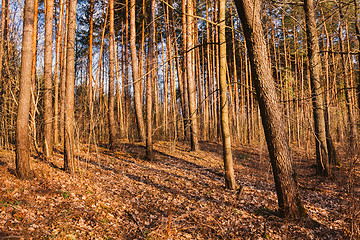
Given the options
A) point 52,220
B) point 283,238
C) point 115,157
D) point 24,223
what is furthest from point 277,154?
point 115,157

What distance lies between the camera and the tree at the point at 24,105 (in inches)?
206

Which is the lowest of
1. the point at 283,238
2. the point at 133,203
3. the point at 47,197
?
the point at 283,238

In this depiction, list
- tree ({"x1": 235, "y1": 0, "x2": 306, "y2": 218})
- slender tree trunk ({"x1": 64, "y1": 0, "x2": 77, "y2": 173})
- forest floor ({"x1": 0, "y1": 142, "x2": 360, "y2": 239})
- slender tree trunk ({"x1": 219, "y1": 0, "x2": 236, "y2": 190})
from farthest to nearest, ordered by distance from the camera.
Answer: slender tree trunk ({"x1": 64, "y1": 0, "x2": 77, "y2": 173}), slender tree trunk ({"x1": 219, "y1": 0, "x2": 236, "y2": 190}), tree ({"x1": 235, "y1": 0, "x2": 306, "y2": 218}), forest floor ({"x1": 0, "y1": 142, "x2": 360, "y2": 239})

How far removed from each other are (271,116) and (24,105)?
229 inches

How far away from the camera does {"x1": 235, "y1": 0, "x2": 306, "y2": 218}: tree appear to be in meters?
4.38

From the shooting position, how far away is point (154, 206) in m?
5.20

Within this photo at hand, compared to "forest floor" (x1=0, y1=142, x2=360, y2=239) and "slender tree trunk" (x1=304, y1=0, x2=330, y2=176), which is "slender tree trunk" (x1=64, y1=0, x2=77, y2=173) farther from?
"slender tree trunk" (x1=304, y1=0, x2=330, y2=176)

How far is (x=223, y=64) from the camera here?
6.24 m

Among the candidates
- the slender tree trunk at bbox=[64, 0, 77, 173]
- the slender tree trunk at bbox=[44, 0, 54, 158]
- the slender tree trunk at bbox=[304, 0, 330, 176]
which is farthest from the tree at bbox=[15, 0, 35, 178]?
the slender tree trunk at bbox=[304, 0, 330, 176]

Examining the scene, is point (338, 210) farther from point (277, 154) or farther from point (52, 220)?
point (52, 220)

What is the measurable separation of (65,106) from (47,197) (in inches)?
118

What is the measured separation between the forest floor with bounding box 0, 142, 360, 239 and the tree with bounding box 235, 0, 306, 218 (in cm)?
54

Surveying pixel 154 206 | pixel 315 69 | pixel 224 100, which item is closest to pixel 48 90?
pixel 154 206

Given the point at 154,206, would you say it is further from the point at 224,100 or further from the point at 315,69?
the point at 315,69
